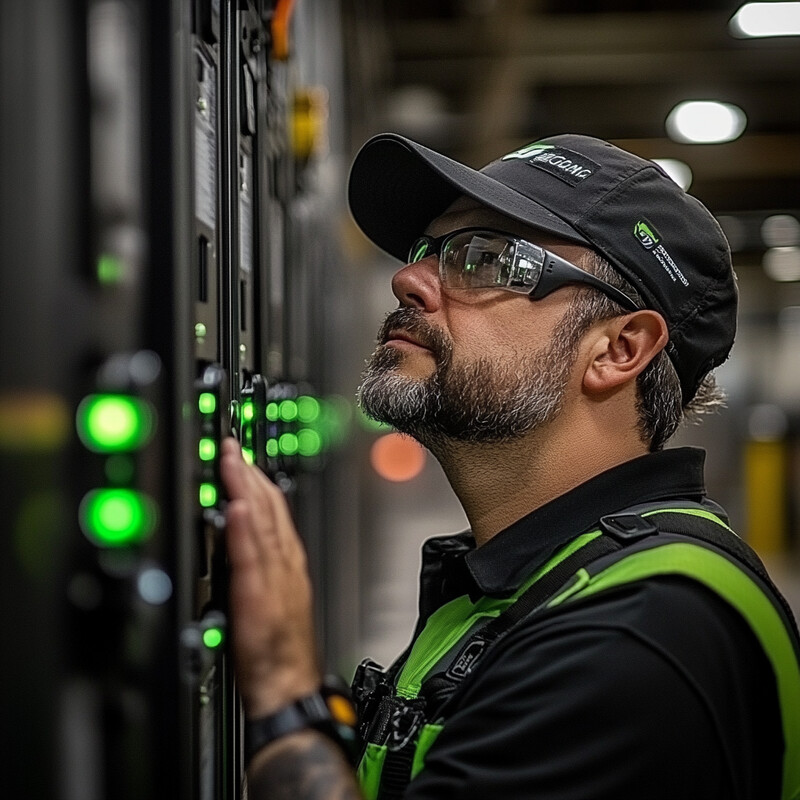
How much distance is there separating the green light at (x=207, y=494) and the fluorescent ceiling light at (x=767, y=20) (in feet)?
17.0

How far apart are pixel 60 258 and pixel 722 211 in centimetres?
1116

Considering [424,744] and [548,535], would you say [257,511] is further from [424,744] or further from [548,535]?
[548,535]

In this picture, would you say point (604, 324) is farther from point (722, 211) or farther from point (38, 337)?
point (722, 211)

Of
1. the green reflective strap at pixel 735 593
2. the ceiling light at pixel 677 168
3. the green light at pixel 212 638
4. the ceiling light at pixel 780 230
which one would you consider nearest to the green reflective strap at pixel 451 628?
the green reflective strap at pixel 735 593

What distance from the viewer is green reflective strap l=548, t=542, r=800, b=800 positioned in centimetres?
122

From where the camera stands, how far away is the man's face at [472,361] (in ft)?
5.00

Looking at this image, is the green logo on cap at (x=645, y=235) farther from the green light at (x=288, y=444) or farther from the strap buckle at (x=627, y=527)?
the green light at (x=288, y=444)

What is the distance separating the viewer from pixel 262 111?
72.1 inches

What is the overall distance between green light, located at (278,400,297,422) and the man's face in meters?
0.56

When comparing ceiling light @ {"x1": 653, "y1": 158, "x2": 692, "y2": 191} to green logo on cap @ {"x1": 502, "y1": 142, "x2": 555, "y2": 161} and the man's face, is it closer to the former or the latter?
green logo on cap @ {"x1": 502, "y1": 142, "x2": 555, "y2": 161}

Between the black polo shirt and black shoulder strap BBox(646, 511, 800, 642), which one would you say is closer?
the black polo shirt

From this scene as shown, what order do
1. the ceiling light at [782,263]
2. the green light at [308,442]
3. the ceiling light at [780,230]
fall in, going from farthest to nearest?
the ceiling light at [782,263] → the ceiling light at [780,230] → the green light at [308,442]

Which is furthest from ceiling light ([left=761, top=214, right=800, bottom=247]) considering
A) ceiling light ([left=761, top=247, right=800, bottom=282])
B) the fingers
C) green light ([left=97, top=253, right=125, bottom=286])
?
green light ([left=97, top=253, right=125, bottom=286])

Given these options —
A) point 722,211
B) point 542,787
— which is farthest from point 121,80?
point 722,211
